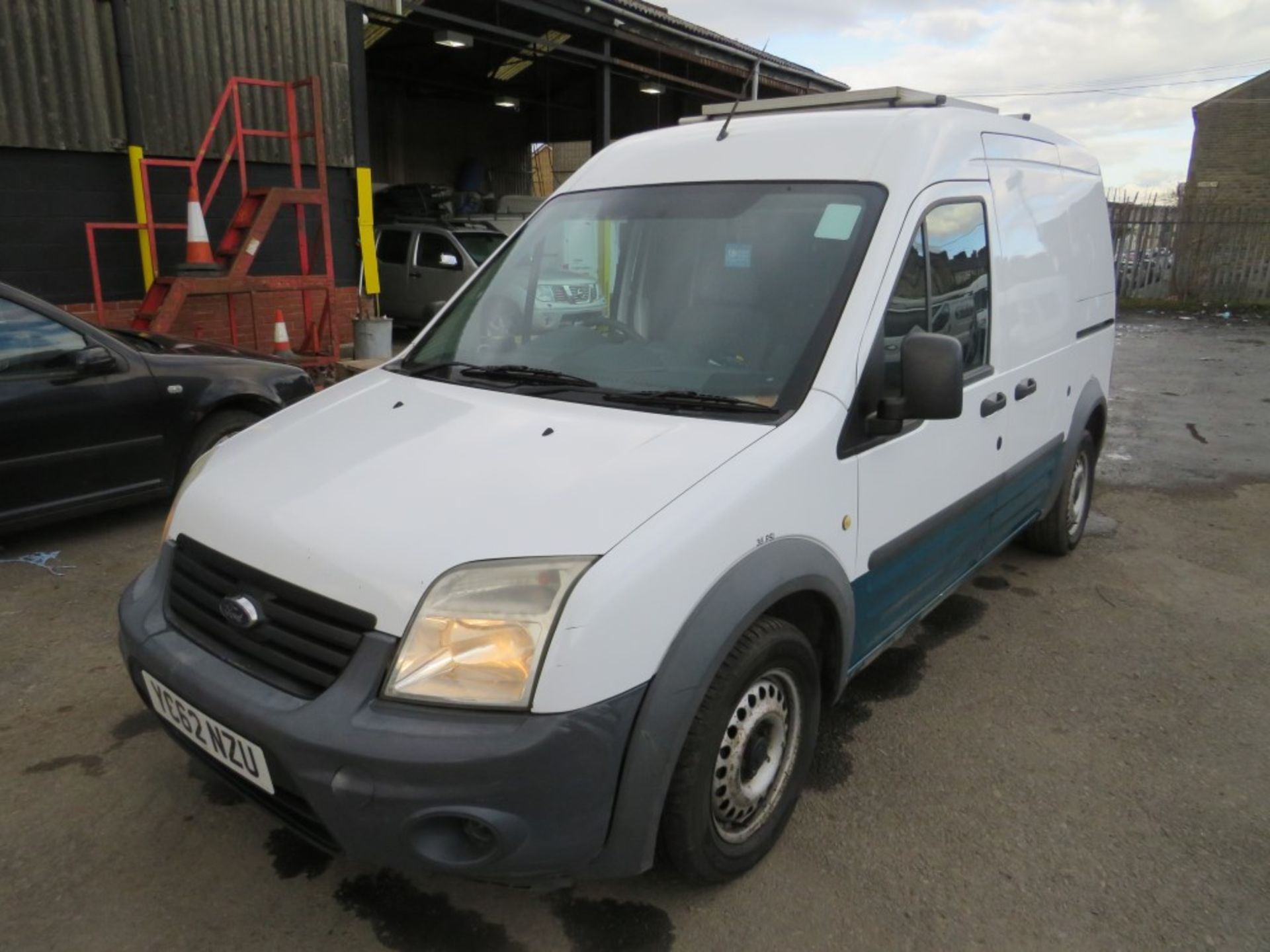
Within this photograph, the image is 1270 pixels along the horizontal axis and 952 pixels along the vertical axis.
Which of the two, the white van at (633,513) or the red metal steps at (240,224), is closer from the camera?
the white van at (633,513)

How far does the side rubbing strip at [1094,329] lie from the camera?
4.35 meters

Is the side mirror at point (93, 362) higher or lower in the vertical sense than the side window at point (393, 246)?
lower

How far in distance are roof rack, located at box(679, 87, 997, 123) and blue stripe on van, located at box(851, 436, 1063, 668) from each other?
1417 mm

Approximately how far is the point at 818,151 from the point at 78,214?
7.72m

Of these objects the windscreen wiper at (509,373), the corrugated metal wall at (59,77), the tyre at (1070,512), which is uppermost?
the corrugated metal wall at (59,77)

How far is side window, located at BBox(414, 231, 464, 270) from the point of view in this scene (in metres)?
12.7

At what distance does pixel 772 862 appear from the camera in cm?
255

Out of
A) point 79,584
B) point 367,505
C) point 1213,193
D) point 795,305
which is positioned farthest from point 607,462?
point 1213,193

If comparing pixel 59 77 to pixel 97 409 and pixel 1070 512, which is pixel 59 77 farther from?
pixel 1070 512

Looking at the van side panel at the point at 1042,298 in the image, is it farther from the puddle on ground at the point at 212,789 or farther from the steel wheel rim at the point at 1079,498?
the puddle on ground at the point at 212,789

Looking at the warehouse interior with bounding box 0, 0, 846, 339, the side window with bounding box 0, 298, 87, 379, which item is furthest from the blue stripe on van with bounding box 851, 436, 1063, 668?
the side window with bounding box 0, 298, 87, 379

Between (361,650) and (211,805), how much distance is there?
1.21m

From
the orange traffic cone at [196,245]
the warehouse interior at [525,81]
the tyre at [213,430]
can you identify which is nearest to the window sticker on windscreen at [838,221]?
the tyre at [213,430]

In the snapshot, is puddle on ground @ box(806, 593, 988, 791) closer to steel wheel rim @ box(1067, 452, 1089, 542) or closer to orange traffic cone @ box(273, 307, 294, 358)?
steel wheel rim @ box(1067, 452, 1089, 542)
